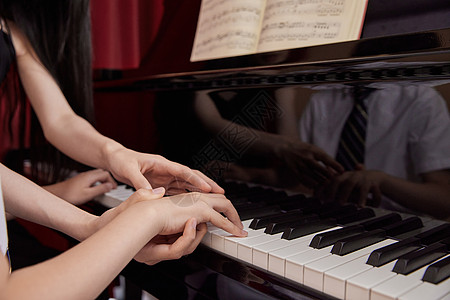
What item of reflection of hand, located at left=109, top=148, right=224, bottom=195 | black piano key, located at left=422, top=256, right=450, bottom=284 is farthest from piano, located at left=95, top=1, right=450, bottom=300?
reflection of hand, located at left=109, top=148, right=224, bottom=195

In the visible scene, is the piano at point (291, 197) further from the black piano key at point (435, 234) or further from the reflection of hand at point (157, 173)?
the reflection of hand at point (157, 173)

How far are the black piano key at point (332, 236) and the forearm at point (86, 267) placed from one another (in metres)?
0.29

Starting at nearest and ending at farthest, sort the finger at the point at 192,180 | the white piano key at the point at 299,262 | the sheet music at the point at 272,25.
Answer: the white piano key at the point at 299,262 < the finger at the point at 192,180 < the sheet music at the point at 272,25

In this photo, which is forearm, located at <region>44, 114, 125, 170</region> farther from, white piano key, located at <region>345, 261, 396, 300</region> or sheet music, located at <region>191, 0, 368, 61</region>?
white piano key, located at <region>345, 261, 396, 300</region>

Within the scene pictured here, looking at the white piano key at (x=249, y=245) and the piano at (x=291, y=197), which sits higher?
the piano at (x=291, y=197)

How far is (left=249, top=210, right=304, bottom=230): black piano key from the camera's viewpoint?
0.75 m

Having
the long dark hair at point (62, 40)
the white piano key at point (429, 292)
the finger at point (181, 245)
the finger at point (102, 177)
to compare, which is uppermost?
the long dark hair at point (62, 40)

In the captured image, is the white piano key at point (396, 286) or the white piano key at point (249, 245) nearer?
the white piano key at point (396, 286)

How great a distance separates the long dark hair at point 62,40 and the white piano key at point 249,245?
907mm

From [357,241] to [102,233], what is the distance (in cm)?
42

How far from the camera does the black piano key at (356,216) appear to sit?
0.77 m

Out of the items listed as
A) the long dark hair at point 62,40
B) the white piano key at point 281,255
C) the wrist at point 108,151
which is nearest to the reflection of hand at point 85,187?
the wrist at point 108,151

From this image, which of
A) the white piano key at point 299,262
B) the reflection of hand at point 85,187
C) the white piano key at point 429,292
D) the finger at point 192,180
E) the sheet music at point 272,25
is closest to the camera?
the white piano key at point 429,292

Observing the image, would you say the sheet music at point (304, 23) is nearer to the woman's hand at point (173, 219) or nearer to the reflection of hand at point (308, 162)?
the reflection of hand at point (308, 162)
